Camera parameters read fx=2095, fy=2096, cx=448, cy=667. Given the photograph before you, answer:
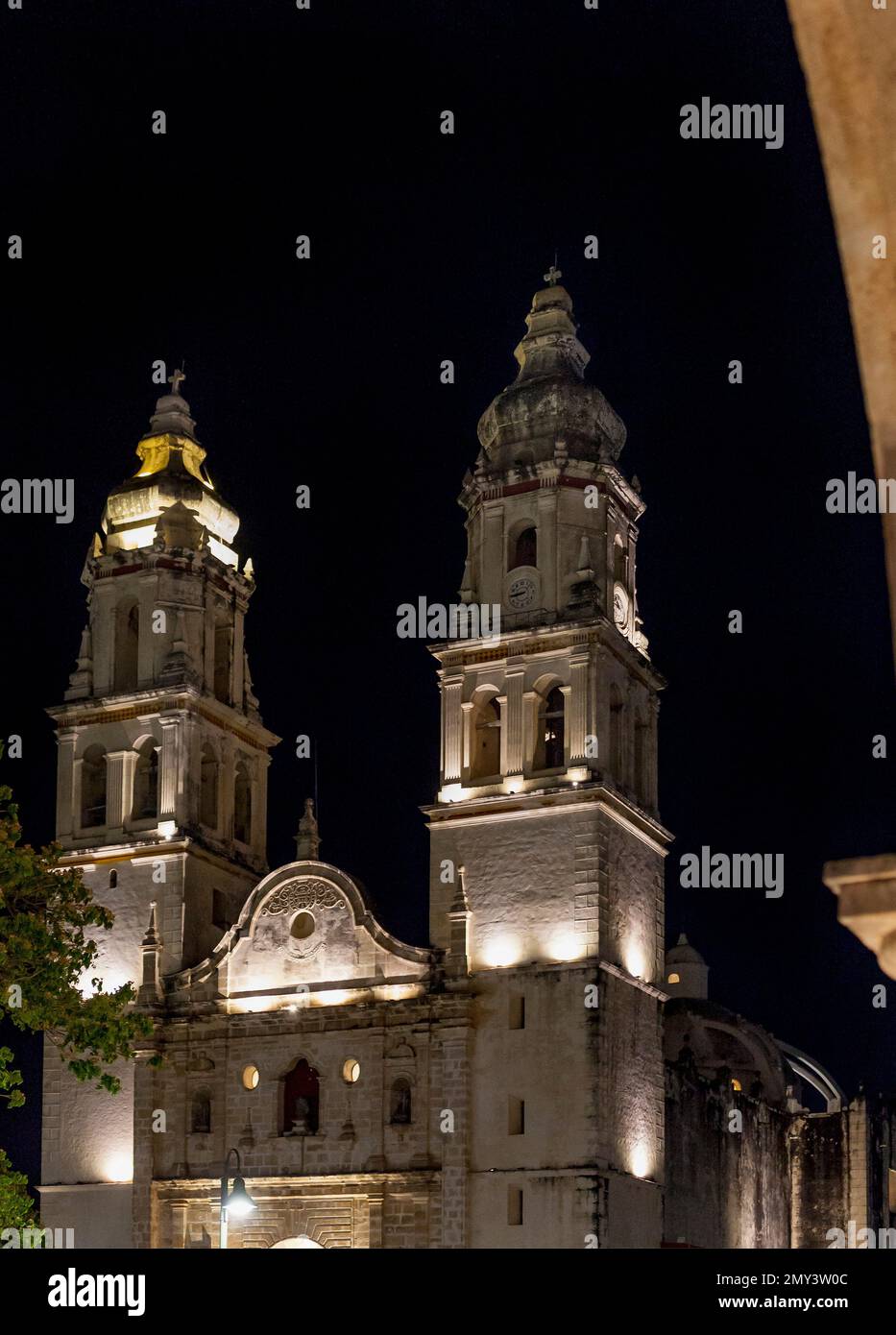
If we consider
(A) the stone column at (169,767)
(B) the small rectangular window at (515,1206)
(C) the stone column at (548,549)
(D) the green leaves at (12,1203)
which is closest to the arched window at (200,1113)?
(A) the stone column at (169,767)

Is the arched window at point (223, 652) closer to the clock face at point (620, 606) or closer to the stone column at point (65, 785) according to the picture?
the stone column at point (65, 785)

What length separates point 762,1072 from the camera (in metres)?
54.7

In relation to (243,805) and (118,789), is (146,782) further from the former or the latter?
(243,805)

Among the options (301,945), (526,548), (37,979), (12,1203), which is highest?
(526,548)

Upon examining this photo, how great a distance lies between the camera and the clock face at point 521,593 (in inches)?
1702

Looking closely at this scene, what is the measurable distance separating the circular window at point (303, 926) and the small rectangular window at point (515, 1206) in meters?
7.35

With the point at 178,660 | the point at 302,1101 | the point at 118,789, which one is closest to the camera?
the point at 302,1101

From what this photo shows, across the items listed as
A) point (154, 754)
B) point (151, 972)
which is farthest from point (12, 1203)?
point (154, 754)

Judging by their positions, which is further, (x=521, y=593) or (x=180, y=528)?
(x=180, y=528)

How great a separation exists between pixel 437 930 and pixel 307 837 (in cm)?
385

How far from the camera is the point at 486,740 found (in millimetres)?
43406
